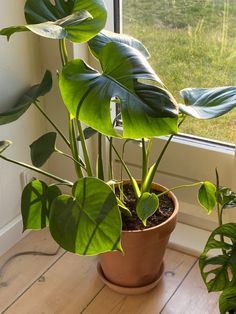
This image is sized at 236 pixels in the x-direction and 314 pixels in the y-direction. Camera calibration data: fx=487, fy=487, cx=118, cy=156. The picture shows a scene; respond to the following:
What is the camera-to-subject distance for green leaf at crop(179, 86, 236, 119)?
1037mm

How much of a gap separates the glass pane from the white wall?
0.32m

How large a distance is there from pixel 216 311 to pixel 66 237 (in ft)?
1.70

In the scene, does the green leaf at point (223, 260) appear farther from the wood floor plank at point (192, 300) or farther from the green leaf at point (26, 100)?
the green leaf at point (26, 100)

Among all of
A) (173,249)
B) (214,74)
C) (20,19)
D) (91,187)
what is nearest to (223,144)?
(214,74)

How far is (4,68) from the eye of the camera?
137 centimetres

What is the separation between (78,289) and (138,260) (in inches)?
8.7

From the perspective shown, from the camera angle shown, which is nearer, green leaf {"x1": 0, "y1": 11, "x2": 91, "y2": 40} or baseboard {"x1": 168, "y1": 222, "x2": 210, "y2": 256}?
green leaf {"x1": 0, "y1": 11, "x2": 91, "y2": 40}

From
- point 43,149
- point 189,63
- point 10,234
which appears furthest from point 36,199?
point 189,63

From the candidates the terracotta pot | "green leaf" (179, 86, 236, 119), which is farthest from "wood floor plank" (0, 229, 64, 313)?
"green leaf" (179, 86, 236, 119)

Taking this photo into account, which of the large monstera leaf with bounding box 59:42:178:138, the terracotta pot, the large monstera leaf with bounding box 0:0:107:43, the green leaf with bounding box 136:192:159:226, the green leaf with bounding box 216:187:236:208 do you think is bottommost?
the terracotta pot

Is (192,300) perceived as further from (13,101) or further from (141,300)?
(13,101)

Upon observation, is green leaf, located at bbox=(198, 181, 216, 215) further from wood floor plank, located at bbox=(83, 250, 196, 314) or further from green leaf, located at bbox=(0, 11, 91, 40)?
green leaf, located at bbox=(0, 11, 91, 40)

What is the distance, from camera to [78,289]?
1.40 metres

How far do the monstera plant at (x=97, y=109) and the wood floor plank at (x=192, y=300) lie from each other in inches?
11.2
